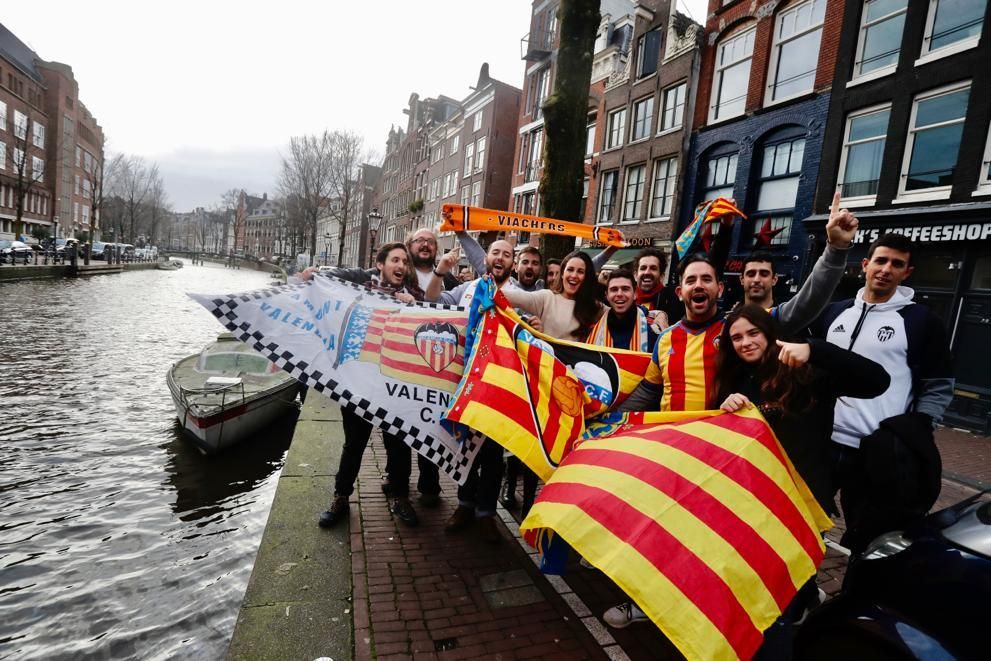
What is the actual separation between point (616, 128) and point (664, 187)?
4.41 metres

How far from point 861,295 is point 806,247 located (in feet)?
40.8

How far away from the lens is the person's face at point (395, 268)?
430cm

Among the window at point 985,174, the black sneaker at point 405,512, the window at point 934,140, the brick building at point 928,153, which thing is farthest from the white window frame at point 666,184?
the black sneaker at point 405,512

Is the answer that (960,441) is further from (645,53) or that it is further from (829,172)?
(645,53)

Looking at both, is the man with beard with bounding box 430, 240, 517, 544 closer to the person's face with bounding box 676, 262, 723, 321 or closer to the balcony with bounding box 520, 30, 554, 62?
Answer: the person's face with bounding box 676, 262, 723, 321

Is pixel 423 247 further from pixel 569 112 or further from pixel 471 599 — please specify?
pixel 569 112

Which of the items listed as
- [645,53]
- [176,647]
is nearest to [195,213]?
[645,53]

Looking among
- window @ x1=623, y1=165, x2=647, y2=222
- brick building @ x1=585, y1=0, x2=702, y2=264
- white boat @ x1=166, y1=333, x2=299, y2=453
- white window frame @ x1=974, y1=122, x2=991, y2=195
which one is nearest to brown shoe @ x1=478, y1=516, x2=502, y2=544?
white boat @ x1=166, y1=333, x2=299, y2=453

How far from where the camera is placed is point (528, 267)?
17.1ft

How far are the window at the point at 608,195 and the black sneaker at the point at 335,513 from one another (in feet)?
63.7

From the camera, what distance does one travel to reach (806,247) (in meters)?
14.0

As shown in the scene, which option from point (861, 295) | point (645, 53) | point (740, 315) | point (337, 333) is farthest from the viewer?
point (645, 53)

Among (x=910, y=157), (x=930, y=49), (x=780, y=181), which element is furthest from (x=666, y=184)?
(x=930, y=49)

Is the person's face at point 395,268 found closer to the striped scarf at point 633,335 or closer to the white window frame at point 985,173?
the striped scarf at point 633,335
